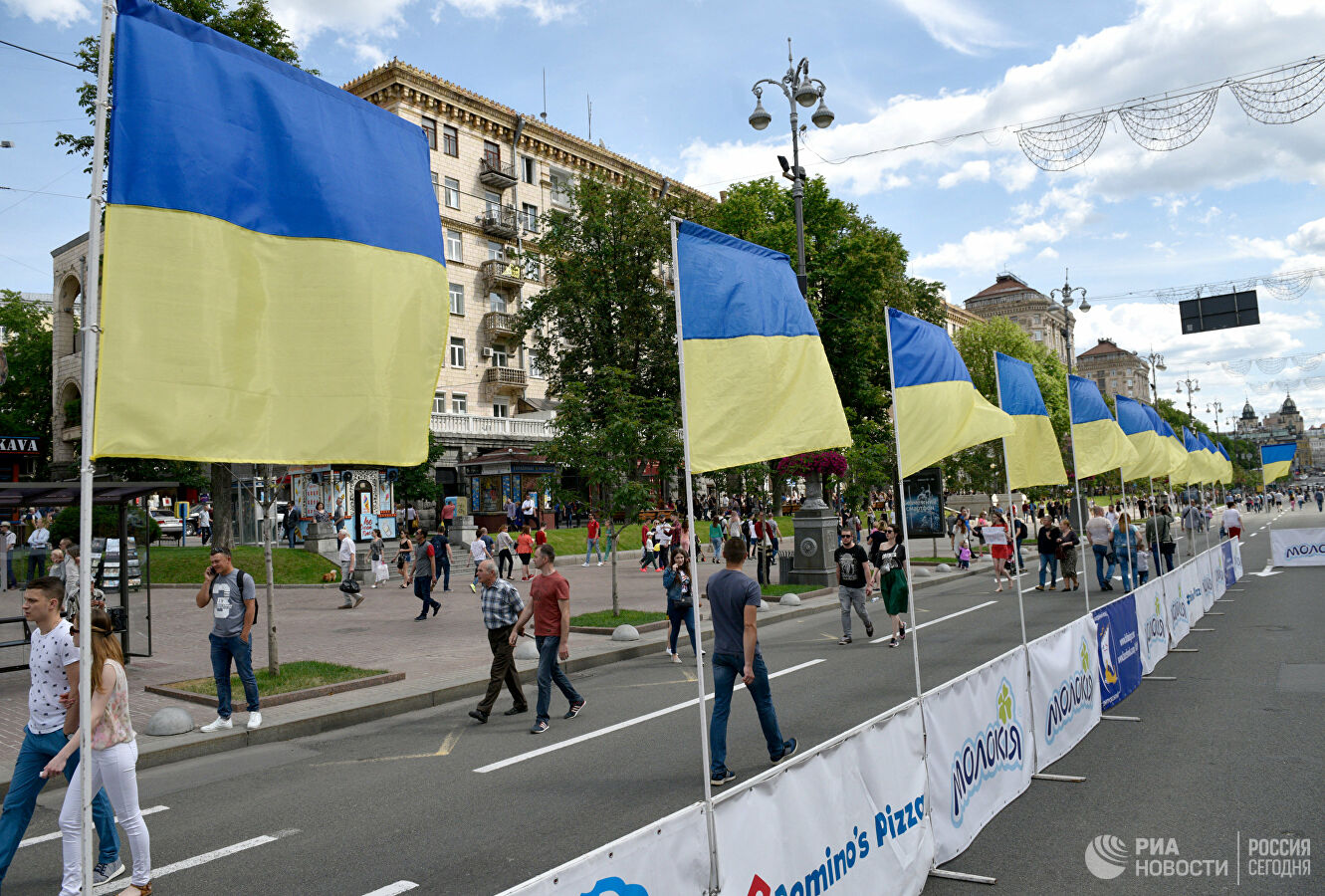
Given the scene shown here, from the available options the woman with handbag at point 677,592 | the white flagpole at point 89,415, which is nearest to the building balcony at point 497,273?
the woman with handbag at point 677,592

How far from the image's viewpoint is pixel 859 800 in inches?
177

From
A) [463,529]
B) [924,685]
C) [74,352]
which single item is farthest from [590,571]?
[74,352]

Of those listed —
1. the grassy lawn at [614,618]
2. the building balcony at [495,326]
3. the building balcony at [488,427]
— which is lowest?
the grassy lawn at [614,618]

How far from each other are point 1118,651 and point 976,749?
178 inches

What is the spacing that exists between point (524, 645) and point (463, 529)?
21.9 m

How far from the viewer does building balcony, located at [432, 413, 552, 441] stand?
136 ft

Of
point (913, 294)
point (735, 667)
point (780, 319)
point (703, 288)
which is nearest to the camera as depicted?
point (703, 288)

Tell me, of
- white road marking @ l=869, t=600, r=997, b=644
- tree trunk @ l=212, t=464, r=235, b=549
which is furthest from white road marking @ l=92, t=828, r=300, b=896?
tree trunk @ l=212, t=464, r=235, b=549

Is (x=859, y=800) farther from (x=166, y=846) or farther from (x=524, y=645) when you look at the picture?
(x=524, y=645)

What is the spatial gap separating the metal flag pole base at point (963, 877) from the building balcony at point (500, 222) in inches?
1756

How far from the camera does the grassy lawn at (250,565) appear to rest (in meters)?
26.5

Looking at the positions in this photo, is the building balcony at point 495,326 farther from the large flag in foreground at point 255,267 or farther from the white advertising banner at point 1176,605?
the large flag in foreground at point 255,267

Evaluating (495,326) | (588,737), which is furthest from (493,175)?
(588,737)

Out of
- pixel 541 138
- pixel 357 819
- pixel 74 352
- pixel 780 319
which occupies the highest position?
pixel 541 138
